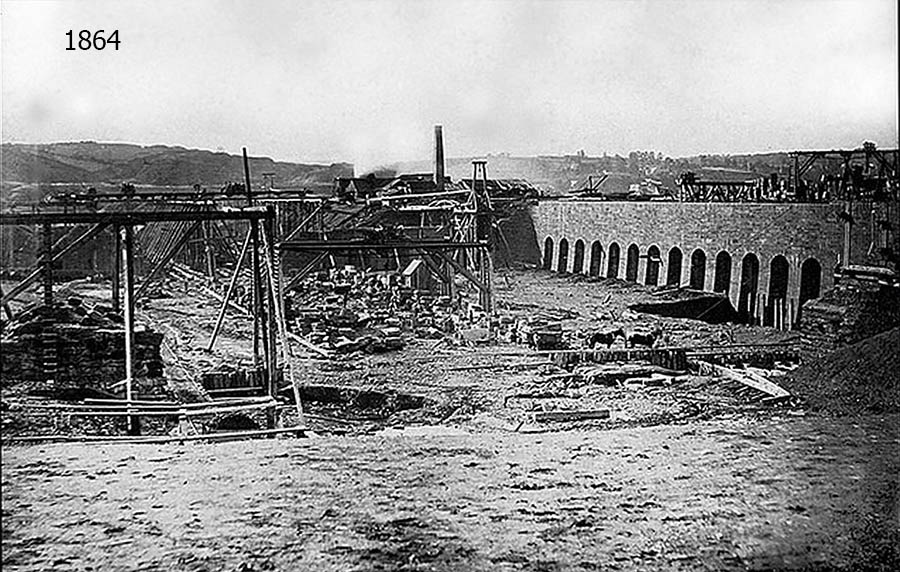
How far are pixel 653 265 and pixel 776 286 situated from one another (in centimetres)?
30

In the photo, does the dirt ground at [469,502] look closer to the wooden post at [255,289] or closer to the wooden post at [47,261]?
the wooden post at [255,289]

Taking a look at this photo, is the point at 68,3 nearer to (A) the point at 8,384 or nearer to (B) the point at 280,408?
(A) the point at 8,384

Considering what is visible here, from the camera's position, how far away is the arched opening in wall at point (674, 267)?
8.75 feet

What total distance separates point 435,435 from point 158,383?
691 millimetres

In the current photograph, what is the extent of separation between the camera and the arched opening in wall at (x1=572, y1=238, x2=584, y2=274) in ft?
8.71

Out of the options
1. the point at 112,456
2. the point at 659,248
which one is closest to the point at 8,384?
the point at 112,456

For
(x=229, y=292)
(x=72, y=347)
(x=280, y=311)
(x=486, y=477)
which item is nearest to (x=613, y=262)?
(x=486, y=477)

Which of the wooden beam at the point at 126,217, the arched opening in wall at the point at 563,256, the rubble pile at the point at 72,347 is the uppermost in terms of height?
the wooden beam at the point at 126,217

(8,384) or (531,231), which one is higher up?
(531,231)

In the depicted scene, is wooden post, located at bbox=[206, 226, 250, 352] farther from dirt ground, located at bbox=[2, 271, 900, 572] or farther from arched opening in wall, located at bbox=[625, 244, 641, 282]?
arched opening in wall, located at bbox=[625, 244, 641, 282]

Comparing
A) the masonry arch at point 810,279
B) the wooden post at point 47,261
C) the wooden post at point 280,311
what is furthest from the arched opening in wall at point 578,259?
the wooden post at point 47,261

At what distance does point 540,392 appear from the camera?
2.64 metres

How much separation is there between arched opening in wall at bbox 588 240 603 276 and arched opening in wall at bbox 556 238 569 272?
7cm

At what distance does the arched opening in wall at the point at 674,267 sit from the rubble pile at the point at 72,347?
1267 mm
